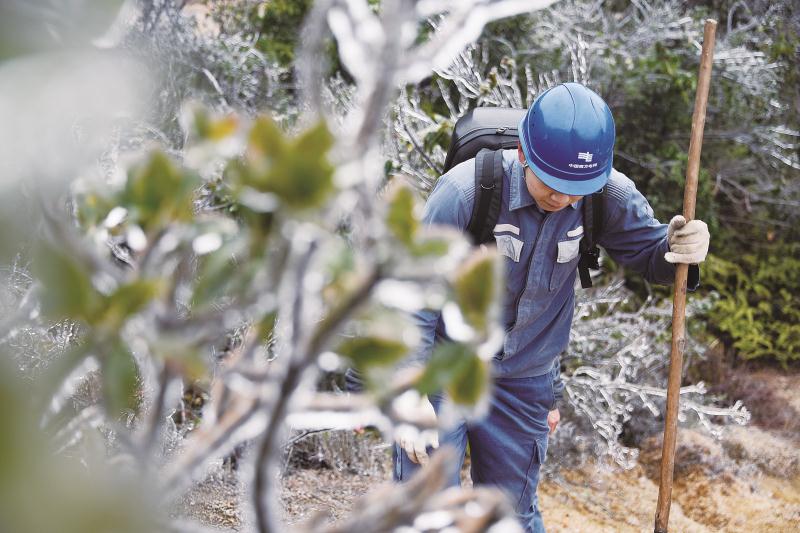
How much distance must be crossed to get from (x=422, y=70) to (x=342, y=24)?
2.8 inches

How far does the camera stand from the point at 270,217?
625mm

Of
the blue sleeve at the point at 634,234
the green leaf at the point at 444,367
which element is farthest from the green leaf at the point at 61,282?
the blue sleeve at the point at 634,234

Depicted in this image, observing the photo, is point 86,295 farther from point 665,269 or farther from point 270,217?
point 665,269

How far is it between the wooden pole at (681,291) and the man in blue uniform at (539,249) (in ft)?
0.27

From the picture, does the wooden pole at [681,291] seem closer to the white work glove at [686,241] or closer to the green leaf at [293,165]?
the white work glove at [686,241]

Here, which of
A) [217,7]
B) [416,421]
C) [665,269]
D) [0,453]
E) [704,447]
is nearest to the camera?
[0,453]

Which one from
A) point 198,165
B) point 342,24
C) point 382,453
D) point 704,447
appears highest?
point 342,24

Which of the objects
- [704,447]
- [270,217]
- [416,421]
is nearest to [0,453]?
[270,217]

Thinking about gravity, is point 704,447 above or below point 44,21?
below

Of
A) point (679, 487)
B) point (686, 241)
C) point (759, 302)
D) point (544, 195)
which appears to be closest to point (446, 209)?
point (544, 195)

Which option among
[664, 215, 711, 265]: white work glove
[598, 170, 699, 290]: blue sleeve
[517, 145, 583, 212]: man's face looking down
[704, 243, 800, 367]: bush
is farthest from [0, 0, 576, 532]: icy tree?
[704, 243, 800, 367]: bush

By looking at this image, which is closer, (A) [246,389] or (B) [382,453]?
(A) [246,389]

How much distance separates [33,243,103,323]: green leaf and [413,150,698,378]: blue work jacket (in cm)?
167

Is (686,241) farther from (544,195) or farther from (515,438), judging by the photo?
(515,438)
